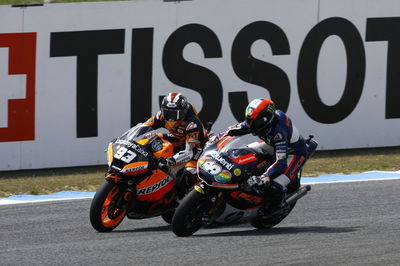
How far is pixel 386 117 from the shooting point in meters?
14.8

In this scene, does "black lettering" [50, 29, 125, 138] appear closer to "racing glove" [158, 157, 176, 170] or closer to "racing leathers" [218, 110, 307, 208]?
"racing glove" [158, 157, 176, 170]

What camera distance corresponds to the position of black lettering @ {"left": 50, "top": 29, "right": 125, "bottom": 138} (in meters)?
13.3

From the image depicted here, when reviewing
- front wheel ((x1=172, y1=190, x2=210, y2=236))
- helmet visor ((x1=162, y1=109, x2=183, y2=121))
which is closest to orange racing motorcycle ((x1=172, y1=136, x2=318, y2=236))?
front wheel ((x1=172, y1=190, x2=210, y2=236))

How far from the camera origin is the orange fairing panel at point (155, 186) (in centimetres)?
918

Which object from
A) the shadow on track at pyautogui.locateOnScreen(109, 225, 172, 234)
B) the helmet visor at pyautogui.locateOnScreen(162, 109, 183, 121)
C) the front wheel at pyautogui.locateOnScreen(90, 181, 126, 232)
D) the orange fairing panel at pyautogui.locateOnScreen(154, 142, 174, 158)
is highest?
the helmet visor at pyautogui.locateOnScreen(162, 109, 183, 121)

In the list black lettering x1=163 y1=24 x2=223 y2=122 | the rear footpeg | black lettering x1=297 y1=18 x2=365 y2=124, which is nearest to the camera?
the rear footpeg

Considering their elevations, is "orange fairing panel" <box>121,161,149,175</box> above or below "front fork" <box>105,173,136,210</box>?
above

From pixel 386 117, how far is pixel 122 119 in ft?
14.4

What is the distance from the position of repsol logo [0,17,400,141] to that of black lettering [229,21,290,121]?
0.6 inches

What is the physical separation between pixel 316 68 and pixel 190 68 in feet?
6.98

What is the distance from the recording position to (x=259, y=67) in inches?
559

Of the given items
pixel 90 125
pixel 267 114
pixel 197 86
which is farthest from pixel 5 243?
pixel 197 86

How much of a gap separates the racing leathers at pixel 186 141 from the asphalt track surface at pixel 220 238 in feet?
1.97

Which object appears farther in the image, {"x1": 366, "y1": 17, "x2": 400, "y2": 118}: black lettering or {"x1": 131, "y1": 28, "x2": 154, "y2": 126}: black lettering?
{"x1": 366, "y1": 17, "x2": 400, "y2": 118}: black lettering
